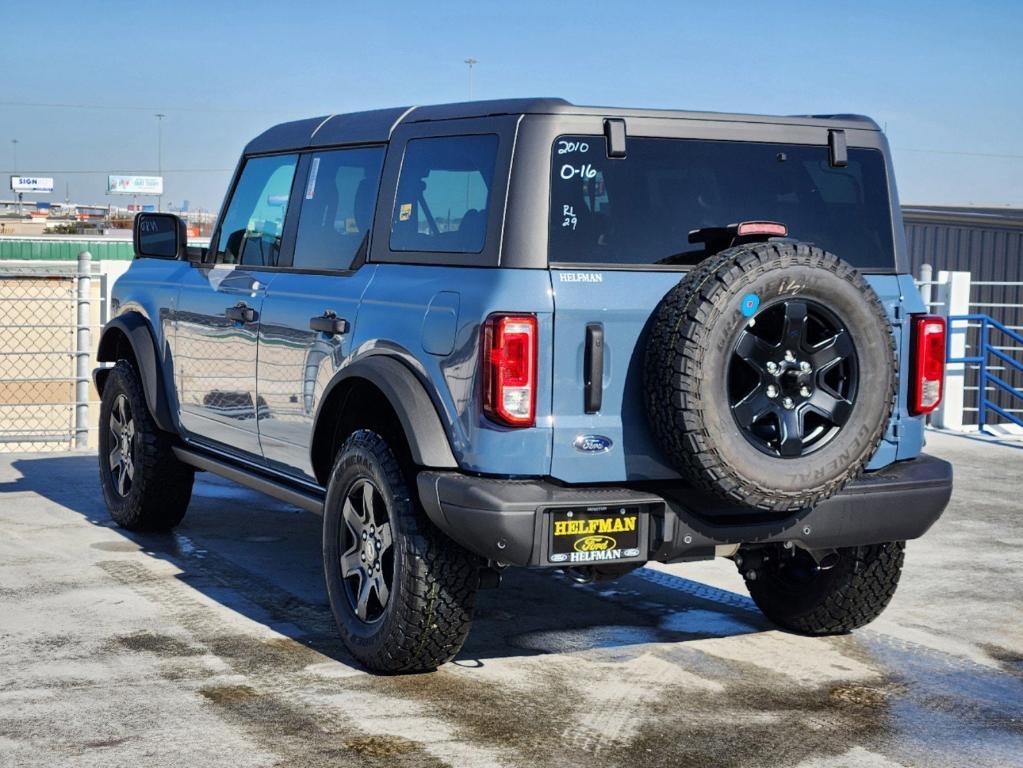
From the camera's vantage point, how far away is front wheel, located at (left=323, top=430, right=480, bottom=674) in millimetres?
5277

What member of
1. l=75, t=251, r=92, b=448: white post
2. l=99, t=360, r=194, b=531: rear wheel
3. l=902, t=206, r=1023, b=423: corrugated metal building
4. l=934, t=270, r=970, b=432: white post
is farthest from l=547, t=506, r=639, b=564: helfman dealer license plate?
l=902, t=206, r=1023, b=423: corrugated metal building

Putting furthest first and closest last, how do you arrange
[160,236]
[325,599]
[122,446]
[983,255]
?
[983,255] → [122,446] → [160,236] → [325,599]

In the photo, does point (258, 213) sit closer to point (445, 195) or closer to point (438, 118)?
point (438, 118)

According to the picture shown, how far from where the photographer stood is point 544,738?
192 inches

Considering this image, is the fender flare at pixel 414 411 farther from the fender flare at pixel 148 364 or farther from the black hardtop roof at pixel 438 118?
the fender flare at pixel 148 364

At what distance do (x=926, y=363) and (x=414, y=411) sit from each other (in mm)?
1962

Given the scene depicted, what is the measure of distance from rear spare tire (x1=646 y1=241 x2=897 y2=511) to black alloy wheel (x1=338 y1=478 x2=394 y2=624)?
1.18 m

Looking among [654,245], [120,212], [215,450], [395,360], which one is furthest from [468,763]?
[120,212]

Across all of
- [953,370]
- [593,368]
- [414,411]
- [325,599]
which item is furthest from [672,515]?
[953,370]

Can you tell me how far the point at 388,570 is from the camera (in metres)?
5.52

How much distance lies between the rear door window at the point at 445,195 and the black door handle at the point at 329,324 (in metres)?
0.36

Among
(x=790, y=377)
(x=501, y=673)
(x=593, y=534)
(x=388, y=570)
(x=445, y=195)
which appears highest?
(x=445, y=195)

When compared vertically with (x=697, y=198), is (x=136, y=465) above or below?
below

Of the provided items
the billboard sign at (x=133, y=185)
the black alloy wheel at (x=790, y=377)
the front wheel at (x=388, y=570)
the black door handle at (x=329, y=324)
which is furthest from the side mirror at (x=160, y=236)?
the billboard sign at (x=133, y=185)
